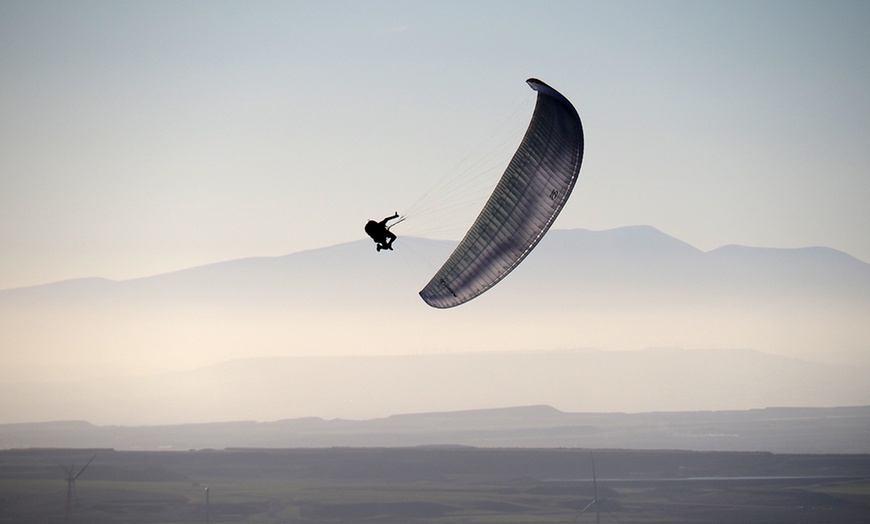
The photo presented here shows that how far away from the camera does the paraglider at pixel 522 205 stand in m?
64.6

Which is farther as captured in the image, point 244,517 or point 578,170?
point 244,517

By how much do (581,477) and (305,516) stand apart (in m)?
54.5

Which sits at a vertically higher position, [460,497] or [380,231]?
[380,231]

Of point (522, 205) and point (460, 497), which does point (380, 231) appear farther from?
point (460, 497)

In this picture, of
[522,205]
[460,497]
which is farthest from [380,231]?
[460,497]

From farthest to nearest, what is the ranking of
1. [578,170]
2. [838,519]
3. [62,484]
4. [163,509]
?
[62,484], [163,509], [838,519], [578,170]

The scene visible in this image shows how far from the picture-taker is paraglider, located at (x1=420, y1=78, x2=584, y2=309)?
64562 mm

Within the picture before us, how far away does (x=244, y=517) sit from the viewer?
16150cm

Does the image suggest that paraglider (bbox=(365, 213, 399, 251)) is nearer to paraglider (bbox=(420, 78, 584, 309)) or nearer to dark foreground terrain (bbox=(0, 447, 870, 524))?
paraglider (bbox=(420, 78, 584, 309))

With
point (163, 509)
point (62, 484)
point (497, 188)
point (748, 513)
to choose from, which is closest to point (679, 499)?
point (748, 513)

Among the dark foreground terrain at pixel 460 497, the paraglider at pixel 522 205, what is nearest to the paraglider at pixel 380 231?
the paraglider at pixel 522 205

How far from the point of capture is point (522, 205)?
6612 centimetres

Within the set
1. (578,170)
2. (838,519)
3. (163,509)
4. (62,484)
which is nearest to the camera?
(578,170)

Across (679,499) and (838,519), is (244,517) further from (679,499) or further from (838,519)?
(838,519)
